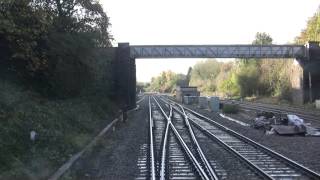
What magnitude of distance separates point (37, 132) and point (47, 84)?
12.3m

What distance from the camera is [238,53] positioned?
69.6m

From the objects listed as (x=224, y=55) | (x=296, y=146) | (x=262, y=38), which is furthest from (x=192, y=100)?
(x=296, y=146)

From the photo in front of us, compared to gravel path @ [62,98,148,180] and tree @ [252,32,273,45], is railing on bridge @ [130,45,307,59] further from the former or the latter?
gravel path @ [62,98,148,180]

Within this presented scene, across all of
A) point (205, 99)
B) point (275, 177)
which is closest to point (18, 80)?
point (275, 177)

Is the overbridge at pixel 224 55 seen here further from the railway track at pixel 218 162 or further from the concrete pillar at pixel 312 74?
the railway track at pixel 218 162

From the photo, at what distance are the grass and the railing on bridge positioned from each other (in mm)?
41829

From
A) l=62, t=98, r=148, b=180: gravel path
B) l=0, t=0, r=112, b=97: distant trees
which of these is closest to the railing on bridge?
l=0, t=0, r=112, b=97: distant trees

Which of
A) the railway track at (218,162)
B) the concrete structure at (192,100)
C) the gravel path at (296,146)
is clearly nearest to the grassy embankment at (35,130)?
the railway track at (218,162)

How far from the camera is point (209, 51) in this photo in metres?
70.4

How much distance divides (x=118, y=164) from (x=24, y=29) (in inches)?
328

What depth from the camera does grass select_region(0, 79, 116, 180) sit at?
1333 centimetres

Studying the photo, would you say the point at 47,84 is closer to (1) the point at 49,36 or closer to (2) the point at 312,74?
(1) the point at 49,36

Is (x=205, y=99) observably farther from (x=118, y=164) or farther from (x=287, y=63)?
(x=118, y=164)

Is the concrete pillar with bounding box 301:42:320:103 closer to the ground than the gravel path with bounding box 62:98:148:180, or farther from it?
farther from it
